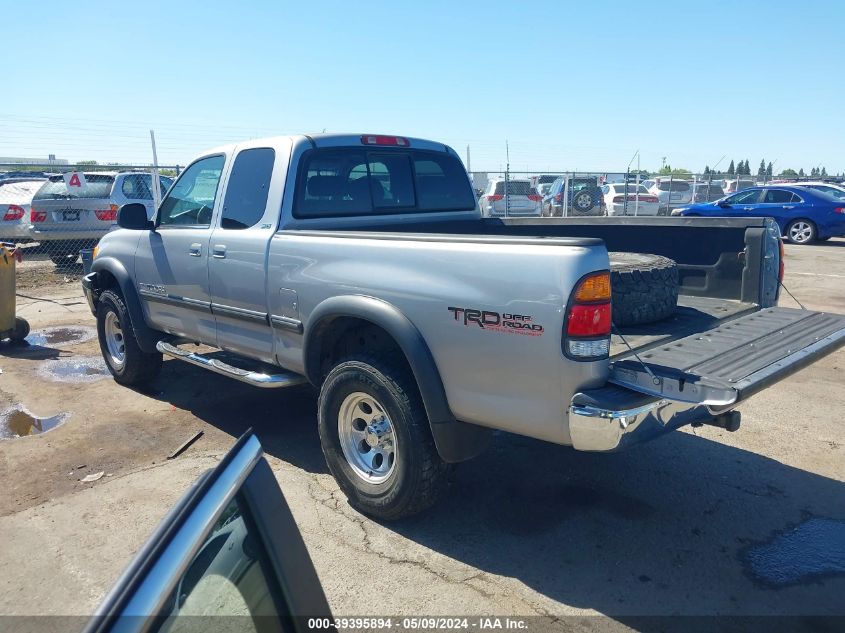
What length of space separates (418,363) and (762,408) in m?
3.68

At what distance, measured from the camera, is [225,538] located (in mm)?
1396

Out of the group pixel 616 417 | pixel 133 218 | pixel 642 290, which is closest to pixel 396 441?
pixel 616 417

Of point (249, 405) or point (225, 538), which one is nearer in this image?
point (225, 538)

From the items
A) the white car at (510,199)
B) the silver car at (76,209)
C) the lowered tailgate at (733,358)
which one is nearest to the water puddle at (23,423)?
the lowered tailgate at (733,358)

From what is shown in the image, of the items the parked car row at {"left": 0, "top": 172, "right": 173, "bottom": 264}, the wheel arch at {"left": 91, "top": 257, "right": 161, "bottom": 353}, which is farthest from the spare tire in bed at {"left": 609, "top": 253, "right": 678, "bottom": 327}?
the parked car row at {"left": 0, "top": 172, "right": 173, "bottom": 264}

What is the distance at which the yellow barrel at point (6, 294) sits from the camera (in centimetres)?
792

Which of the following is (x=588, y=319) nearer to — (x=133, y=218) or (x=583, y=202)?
(x=133, y=218)

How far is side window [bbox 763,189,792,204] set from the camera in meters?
17.9

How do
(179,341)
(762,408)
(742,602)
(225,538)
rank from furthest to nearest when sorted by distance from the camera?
(179,341) → (762,408) → (742,602) → (225,538)

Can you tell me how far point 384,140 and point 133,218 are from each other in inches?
85.2

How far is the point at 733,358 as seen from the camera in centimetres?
321

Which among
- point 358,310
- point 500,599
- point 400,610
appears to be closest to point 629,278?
point 358,310

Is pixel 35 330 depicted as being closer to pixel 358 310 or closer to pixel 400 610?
pixel 358 310

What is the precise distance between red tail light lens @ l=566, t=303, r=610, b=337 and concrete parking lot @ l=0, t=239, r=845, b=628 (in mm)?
1280
